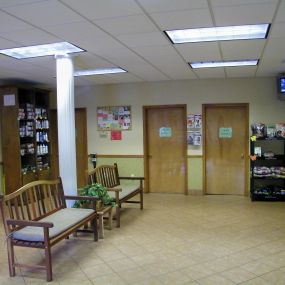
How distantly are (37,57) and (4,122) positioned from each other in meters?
2.16

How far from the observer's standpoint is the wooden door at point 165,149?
264 inches

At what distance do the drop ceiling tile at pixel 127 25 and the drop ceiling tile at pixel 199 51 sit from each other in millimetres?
737

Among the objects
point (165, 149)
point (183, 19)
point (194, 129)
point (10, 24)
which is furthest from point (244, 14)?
point (165, 149)

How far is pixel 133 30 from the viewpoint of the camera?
321 centimetres

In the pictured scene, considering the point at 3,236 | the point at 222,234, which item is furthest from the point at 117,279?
the point at 3,236

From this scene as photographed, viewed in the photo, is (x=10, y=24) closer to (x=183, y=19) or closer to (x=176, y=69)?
(x=183, y=19)

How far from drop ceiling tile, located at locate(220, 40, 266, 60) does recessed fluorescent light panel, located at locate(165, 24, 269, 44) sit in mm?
160

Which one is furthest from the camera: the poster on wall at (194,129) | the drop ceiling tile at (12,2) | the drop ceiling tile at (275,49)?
the poster on wall at (194,129)

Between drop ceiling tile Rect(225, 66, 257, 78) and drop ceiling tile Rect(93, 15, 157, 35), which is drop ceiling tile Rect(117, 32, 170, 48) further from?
drop ceiling tile Rect(225, 66, 257, 78)

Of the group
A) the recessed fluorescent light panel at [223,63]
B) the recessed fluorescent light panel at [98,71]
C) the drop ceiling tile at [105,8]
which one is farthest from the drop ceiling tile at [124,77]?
the drop ceiling tile at [105,8]

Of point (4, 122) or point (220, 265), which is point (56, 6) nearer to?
point (220, 265)

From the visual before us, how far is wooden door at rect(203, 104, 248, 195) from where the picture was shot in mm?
6367

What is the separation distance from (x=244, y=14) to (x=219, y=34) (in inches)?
26.2

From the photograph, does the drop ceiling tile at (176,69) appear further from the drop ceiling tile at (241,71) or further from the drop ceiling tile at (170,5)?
the drop ceiling tile at (170,5)
